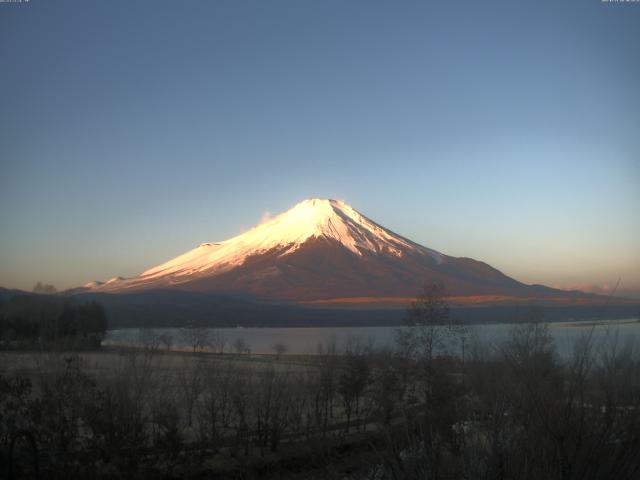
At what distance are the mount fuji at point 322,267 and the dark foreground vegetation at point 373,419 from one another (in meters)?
83.7

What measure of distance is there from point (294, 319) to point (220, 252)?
44.9 m

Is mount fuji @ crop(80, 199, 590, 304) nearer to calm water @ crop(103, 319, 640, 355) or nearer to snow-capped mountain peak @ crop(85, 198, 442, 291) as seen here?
snow-capped mountain peak @ crop(85, 198, 442, 291)

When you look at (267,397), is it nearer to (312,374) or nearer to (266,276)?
(312,374)

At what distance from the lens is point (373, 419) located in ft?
60.1

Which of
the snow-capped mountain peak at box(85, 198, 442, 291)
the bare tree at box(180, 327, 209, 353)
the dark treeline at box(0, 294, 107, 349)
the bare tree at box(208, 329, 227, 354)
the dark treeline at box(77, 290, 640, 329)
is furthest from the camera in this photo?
the snow-capped mountain peak at box(85, 198, 442, 291)

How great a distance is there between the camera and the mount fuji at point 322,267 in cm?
11388

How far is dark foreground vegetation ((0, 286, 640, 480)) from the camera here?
174 inches

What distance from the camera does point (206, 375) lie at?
17.7 meters

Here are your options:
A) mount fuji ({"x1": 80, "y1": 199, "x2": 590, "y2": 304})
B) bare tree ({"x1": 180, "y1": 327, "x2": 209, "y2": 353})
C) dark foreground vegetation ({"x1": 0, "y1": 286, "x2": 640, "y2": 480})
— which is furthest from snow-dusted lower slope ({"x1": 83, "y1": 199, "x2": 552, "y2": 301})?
dark foreground vegetation ({"x1": 0, "y1": 286, "x2": 640, "y2": 480})

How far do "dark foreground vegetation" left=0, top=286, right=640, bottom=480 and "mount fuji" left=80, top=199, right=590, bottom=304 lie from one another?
275 ft

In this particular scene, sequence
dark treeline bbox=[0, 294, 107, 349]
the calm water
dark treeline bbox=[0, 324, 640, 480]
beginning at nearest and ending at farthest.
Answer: dark treeline bbox=[0, 324, 640, 480], the calm water, dark treeline bbox=[0, 294, 107, 349]

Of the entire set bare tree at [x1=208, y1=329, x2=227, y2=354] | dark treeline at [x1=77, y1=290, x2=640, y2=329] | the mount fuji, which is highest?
the mount fuji

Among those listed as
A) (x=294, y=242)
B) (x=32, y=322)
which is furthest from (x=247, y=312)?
(x=32, y=322)

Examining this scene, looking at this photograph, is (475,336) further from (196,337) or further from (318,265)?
(318,265)
